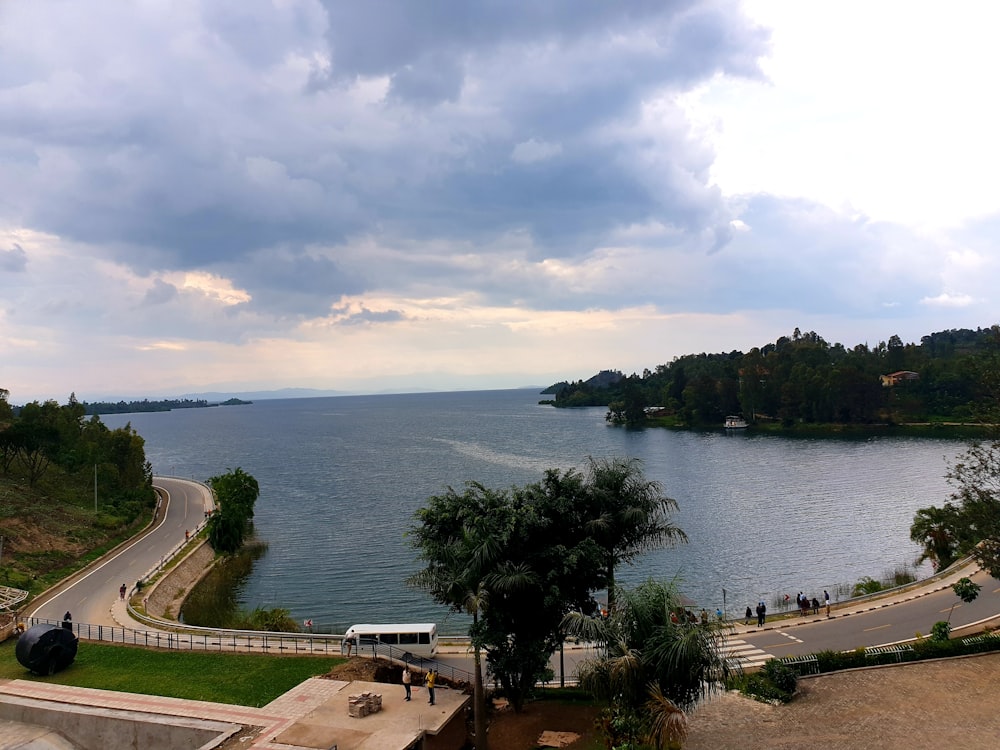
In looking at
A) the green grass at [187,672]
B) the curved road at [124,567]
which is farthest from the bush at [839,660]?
the curved road at [124,567]

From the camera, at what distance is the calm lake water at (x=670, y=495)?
44.1 m

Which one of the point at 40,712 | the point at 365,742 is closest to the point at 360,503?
the point at 40,712

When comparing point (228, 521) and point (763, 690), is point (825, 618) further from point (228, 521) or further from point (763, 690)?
point (228, 521)

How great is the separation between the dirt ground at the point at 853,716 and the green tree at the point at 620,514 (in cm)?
527

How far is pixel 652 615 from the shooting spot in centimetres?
1716

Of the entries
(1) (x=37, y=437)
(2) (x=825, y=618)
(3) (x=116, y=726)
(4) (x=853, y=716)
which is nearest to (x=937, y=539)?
(2) (x=825, y=618)

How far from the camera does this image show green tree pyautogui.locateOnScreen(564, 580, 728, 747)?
635 inches

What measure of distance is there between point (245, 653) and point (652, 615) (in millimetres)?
17976

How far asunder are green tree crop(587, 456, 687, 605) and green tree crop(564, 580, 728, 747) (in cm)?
606

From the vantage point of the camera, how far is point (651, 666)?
16625 millimetres

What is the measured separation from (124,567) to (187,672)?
26.0 m

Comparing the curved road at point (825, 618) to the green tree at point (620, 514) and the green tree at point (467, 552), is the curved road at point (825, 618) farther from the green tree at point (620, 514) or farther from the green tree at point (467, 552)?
the green tree at point (467, 552)

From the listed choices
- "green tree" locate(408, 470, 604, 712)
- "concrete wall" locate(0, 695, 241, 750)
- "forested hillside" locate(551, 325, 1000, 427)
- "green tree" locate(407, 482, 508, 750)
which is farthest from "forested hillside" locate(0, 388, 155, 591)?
"forested hillside" locate(551, 325, 1000, 427)

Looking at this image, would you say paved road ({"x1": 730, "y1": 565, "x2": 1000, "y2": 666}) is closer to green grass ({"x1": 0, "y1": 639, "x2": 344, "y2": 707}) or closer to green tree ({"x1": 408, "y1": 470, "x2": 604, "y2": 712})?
green tree ({"x1": 408, "y1": 470, "x2": 604, "y2": 712})
